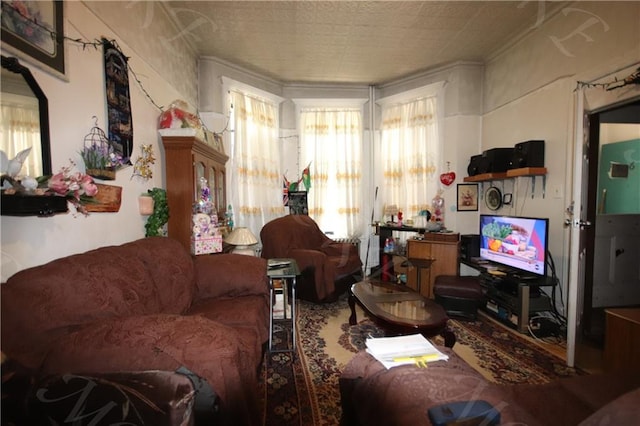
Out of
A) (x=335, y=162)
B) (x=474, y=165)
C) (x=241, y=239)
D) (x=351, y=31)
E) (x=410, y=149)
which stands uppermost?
(x=351, y=31)

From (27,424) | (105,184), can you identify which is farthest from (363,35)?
(27,424)

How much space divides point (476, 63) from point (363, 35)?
1621 mm

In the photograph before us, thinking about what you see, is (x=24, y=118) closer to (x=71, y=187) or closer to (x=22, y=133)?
(x=22, y=133)

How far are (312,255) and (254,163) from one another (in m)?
1.58

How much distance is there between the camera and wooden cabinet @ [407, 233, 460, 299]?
341cm

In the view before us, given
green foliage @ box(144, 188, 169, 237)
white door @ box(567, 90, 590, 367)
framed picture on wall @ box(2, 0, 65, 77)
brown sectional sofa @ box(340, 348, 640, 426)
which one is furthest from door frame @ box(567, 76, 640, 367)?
framed picture on wall @ box(2, 0, 65, 77)

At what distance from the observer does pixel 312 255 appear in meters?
3.22

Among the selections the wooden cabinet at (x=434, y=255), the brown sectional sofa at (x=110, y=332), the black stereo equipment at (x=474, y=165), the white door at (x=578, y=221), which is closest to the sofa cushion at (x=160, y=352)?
the brown sectional sofa at (x=110, y=332)

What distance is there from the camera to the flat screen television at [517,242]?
8.60 feet

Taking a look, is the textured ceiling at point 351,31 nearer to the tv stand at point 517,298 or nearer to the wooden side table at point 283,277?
the wooden side table at point 283,277

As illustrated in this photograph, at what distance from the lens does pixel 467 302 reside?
2.93 metres

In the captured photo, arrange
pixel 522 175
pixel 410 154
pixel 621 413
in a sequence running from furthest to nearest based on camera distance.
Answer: pixel 410 154 < pixel 522 175 < pixel 621 413

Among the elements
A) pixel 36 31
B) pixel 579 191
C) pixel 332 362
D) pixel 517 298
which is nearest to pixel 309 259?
pixel 332 362

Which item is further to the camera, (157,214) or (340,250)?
(340,250)
